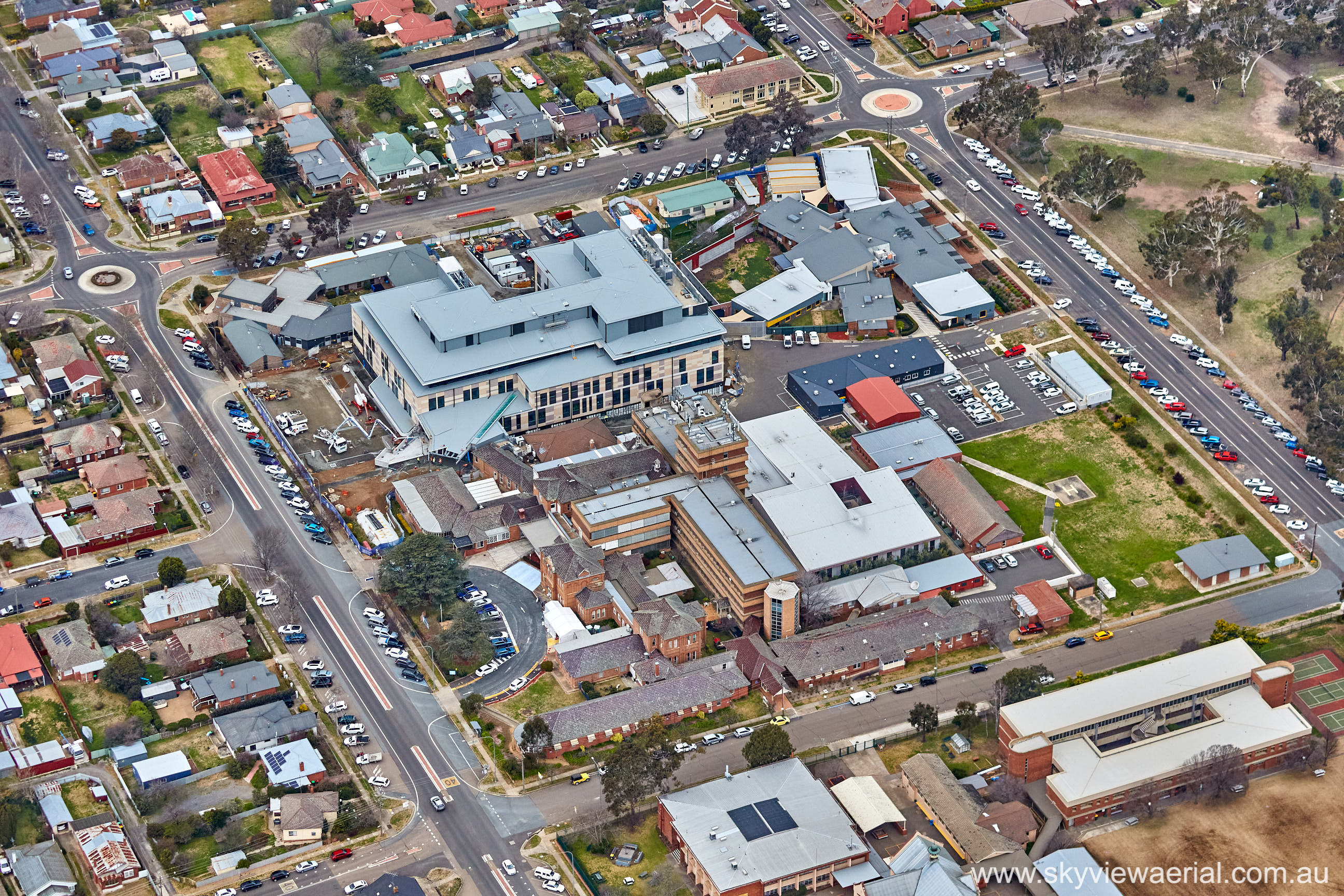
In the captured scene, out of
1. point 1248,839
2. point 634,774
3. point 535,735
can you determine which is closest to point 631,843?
point 634,774

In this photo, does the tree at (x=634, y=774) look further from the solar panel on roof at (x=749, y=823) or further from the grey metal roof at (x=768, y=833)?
the solar panel on roof at (x=749, y=823)

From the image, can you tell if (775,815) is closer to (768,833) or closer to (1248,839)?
(768,833)

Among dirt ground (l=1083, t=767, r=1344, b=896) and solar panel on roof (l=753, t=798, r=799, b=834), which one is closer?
dirt ground (l=1083, t=767, r=1344, b=896)

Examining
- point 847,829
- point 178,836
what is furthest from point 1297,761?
point 178,836

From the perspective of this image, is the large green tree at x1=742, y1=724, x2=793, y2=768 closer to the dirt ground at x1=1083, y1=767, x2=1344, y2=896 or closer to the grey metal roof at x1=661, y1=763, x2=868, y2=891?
the grey metal roof at x1=661, y1=763, x2=868, y2=891

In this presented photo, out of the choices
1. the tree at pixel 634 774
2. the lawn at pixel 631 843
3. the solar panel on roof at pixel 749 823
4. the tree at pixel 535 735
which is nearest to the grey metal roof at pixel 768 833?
the solar panel on roof at pixel 749 823

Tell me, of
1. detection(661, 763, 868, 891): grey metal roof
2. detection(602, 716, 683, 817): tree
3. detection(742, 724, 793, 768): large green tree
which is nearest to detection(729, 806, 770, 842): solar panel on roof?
detection(661, 763, 868, 891): grey metal roof
